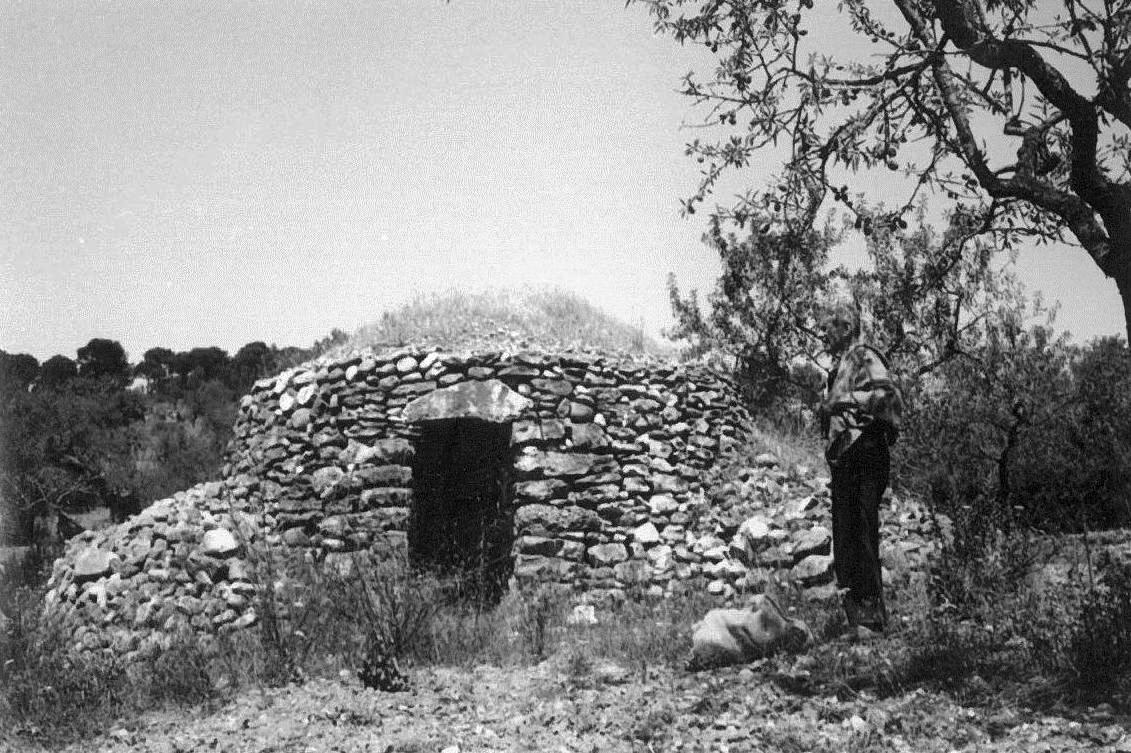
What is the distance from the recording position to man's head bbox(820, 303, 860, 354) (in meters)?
5.36

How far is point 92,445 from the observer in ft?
74.1

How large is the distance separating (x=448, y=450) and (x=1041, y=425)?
396 inches

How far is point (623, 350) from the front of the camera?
10.3 metres

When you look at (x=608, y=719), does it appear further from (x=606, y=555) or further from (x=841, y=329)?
(x=606, y=555)

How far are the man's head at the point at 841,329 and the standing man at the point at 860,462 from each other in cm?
11

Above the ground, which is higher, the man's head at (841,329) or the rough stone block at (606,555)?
the man's head at (841,329)

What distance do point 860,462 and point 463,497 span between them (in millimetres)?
6082

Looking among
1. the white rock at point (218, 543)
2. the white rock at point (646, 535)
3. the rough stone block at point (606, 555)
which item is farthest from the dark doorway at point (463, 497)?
the white rock at point (218, 543)

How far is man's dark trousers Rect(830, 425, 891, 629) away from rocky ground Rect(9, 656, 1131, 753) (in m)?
0.65

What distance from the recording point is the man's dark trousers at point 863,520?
16.7 feet

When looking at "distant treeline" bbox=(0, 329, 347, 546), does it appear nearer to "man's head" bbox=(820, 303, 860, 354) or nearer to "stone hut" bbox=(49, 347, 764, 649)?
"stone hut" bbox=(49, 347, 764, 649)

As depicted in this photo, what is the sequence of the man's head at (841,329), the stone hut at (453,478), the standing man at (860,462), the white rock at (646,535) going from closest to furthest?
the standing man at (860,462), the man's head at (841,329), the stone hut at (453,478), the white rock at (646,535)

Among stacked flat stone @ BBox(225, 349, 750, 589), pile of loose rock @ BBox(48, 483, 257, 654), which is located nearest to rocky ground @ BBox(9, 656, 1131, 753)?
pile of loose rock @ BBox(48, 483, 257, 654)

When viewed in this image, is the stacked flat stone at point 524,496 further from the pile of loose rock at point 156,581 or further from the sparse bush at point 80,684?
the sparse bush at point 80,684
